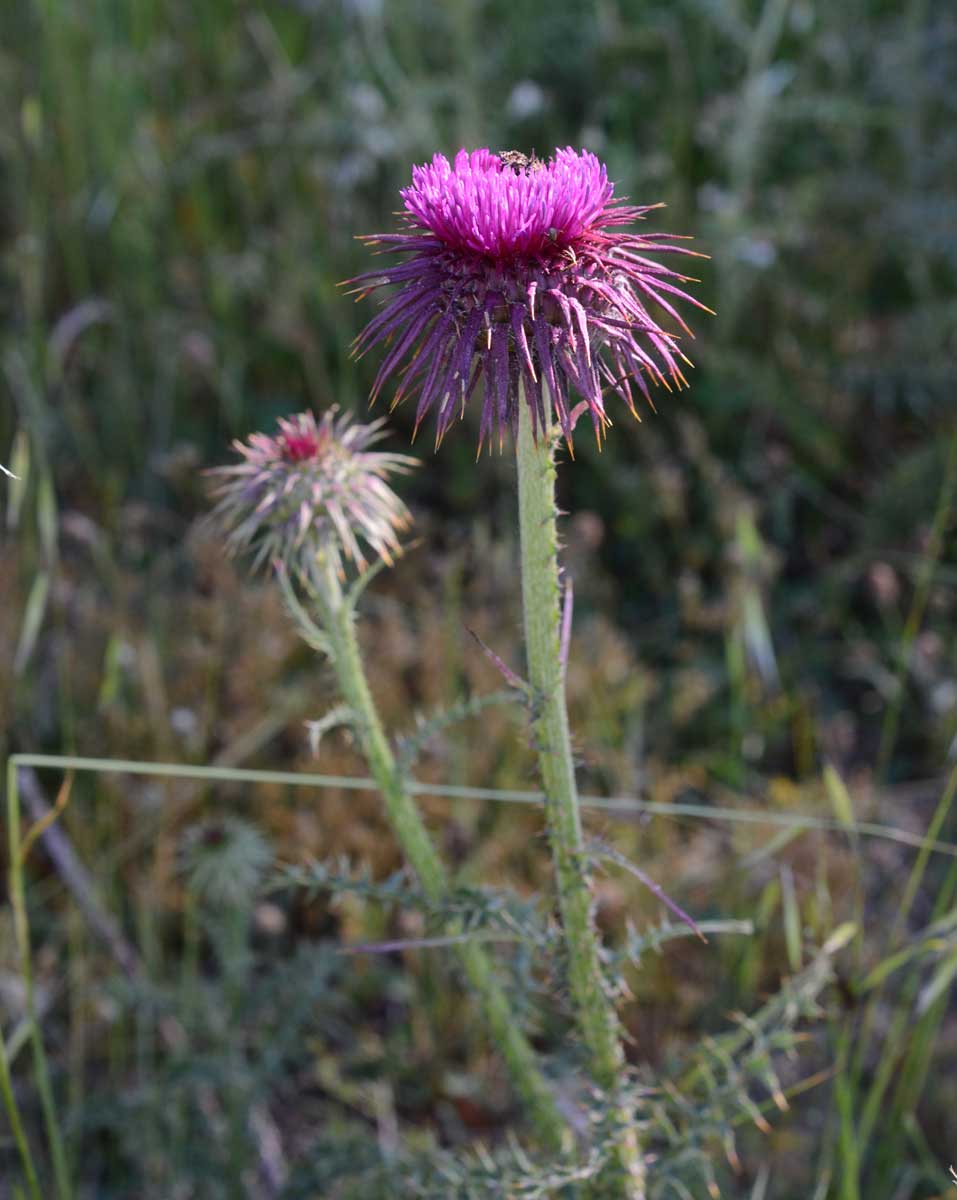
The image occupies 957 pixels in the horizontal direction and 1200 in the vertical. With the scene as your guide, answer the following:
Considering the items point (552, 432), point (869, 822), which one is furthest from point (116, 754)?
point (552, 432)

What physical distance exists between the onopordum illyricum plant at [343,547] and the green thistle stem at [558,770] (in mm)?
146

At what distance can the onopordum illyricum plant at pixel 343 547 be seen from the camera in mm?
1854

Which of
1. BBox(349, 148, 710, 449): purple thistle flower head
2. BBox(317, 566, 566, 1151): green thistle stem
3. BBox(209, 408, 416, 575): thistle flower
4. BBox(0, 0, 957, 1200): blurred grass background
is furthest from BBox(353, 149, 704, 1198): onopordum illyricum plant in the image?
BBox(0, 0, 957, 1200): blurred grass background

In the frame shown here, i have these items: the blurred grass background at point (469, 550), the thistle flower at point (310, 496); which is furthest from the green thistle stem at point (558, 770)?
the thistle flower at point (310, 496)

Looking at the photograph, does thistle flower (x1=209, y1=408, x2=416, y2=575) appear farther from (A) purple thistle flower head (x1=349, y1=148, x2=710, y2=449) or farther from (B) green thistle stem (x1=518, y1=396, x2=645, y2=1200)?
(A) purple thistle flower head (x1=349, y1=148, x2=710, y2=449)

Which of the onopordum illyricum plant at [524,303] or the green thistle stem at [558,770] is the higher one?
the onopordum illyricum plant at [524,303]

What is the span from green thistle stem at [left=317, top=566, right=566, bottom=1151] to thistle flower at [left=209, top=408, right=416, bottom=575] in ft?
0.25

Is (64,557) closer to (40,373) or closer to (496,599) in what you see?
(40,373)

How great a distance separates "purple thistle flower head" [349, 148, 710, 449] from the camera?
4.70ft

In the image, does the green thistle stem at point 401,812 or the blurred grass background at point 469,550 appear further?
the blurred grass background at point 469,550

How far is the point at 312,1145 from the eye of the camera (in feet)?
7.70

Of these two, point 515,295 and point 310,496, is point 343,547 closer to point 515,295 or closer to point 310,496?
point 310,496

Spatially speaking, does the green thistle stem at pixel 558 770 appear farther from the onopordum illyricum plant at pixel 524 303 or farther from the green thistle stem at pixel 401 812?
the green thistle stem at pixel 401 812

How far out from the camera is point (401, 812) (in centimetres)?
193
